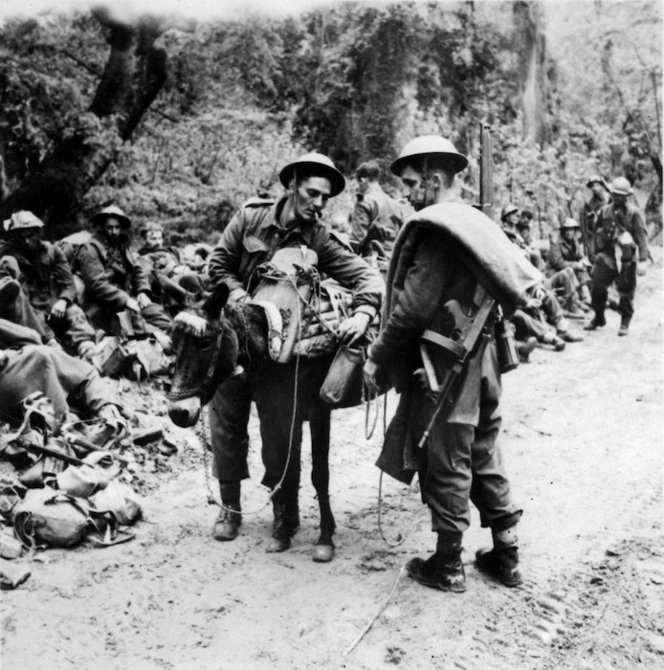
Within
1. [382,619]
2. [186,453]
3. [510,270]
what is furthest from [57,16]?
[382,619]

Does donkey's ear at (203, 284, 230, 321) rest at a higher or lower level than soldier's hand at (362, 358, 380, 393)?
higher

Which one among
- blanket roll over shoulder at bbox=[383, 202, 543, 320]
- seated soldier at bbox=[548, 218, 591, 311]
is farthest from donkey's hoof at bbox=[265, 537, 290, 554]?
seated soldier at bbox=[548, 218, 591, 311]

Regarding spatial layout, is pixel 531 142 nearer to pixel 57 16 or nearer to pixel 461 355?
pixel 57 16

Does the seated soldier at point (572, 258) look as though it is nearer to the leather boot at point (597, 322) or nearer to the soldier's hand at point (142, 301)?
the leather boot at point (597, 322)

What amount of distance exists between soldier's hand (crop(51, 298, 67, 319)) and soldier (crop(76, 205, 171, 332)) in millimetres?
599

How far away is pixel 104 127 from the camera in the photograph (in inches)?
367

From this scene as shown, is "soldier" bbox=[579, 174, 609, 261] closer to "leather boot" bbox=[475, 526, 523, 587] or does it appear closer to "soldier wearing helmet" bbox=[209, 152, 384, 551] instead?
"soldier wearing helmet" bbox=[209, 152, 384, 551]

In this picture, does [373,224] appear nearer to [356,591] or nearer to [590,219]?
[590,219]

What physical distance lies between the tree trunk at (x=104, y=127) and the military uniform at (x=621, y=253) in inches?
290

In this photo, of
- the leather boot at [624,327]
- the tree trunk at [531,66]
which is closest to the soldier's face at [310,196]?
the leather boot at [624,327]

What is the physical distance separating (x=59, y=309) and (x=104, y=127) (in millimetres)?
3418

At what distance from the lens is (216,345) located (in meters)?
3.61

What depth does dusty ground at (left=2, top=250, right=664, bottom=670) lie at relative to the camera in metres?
3.17

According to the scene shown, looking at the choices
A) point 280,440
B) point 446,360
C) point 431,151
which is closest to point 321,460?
point 280,440
